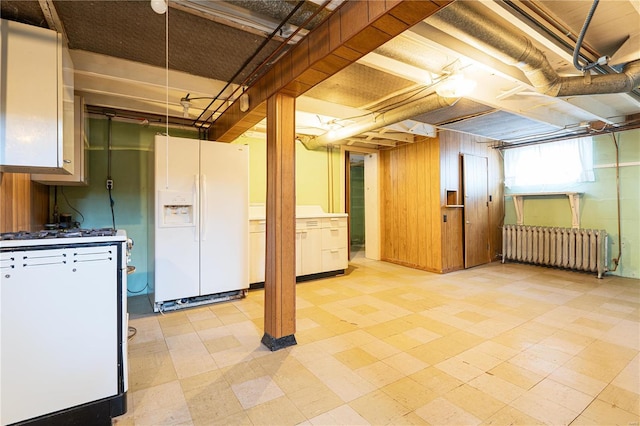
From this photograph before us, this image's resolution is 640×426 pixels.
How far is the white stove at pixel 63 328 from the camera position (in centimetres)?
147

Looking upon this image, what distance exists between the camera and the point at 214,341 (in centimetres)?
263

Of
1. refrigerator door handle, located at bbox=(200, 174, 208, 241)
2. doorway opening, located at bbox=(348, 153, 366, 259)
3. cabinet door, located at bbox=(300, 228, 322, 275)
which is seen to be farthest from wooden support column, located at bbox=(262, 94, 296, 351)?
doorway opening, located at bbox=(348, 153, 366, 259)

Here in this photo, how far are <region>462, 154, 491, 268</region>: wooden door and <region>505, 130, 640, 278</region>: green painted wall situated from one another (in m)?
1.29

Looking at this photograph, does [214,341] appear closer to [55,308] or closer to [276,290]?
[276,290]

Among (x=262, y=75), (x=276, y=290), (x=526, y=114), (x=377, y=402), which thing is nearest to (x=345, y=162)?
(x=526, y=114)

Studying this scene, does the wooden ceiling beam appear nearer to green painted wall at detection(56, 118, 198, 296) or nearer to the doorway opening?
green painted wall at detection(56, 118, 198, 296)

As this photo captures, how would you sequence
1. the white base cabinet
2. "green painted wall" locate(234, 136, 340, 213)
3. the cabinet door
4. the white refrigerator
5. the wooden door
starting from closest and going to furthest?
the white refrigerator < the white base cabinet < the cabinet door < "green painted wall" locate(234, 136, 340, 213) < the wooden door

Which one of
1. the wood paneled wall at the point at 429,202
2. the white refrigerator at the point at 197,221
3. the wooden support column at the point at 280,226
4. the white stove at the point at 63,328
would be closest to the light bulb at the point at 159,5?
the wooden support column at the point at 280,226

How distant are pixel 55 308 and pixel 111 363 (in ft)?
1.45

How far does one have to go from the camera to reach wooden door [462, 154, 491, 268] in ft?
18.2

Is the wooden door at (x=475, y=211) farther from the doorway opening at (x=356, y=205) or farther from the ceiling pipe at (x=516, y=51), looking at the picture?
the doorway opening at (x=356, y=205)

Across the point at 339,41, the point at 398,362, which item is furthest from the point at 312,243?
the point at 339,41

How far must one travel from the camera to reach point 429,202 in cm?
530

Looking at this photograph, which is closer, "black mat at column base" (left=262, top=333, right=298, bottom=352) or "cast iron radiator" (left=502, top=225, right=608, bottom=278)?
"black mat at column base" (left=262, top=333, right=298, bottom=352)
